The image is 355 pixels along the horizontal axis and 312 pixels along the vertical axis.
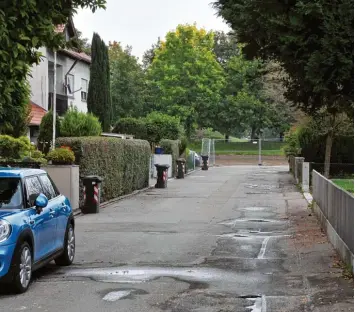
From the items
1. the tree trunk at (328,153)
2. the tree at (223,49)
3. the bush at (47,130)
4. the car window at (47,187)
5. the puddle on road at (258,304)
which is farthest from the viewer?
the tree at (223,49)

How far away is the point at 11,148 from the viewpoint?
66.4 feet

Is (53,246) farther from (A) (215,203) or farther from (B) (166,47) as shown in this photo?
(B) (166,47)

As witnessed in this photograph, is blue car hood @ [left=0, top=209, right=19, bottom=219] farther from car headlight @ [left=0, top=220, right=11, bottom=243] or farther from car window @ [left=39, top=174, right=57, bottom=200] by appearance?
car window @ [left=39, top=174, right=57, bottom=200]

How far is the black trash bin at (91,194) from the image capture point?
20578 millimetres

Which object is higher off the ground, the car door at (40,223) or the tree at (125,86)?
the tree at (125,86)

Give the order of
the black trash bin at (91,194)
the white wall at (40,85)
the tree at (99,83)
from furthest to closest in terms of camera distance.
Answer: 1. the tree at (99,83)
2. the white wall at (40,85)
3. the black trash bin at (91,194)

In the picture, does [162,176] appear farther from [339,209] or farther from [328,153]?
[339,209]

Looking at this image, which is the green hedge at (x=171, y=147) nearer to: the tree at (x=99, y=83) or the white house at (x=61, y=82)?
the tree at (x=99, y=83)

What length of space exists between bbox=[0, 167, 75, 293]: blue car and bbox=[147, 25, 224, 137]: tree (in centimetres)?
6020

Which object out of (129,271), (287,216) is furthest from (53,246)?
(287,216)

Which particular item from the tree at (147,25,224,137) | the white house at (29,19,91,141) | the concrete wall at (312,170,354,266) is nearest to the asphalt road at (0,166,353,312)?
the concrete wall at (312,170,354,266)

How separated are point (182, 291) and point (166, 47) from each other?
6431 centimetres

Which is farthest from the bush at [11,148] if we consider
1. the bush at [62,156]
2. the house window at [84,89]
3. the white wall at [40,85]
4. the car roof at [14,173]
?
the house window at [84,89]

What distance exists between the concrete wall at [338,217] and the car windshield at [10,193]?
15.4ft
